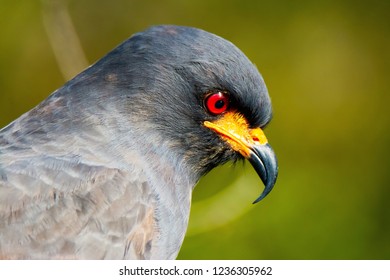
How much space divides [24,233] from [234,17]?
5.97 m

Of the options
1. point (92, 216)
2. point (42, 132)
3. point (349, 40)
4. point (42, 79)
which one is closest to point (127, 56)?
point (42, 132)

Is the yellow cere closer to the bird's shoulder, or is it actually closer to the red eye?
the red eye

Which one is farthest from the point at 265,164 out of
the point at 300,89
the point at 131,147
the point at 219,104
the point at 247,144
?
the point at 300,89

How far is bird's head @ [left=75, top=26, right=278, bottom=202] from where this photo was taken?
588 cm

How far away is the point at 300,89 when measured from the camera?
416 inches

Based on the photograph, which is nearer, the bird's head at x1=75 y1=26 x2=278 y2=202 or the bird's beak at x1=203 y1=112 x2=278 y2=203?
the bird's head at x1=75 y1=26 x2=278 y2=202

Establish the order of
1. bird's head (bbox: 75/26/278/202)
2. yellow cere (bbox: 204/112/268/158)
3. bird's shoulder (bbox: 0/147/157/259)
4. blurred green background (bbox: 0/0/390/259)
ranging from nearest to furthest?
bird's shoulder (bbox: 0/147/157/259) → bird's head (bbox: 75/26/278/202) → yellow cere (bbox: 204/112/268/158) → blurred green background (bbox: 0/0/390/259)

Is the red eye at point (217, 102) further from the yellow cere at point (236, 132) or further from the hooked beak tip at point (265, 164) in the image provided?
the hooked beak tip at point (265, 164)

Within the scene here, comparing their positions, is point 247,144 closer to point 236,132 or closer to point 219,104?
point 236,132

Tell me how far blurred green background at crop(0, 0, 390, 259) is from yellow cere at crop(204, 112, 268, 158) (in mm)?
2567

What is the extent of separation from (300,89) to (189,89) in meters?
4.77

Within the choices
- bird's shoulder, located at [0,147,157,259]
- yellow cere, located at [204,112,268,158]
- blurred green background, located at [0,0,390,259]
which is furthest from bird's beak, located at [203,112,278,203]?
blurred green background, located at [0,0,390,259]

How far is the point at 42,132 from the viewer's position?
5.75 m

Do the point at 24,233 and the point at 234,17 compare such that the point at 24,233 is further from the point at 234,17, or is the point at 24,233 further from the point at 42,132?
the point at 234,17
